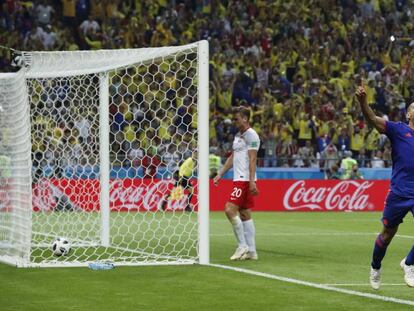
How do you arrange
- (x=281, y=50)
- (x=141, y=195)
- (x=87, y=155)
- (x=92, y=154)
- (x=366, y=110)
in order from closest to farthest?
(x=366, y=110) → (x=92, y=154) → (x=87, y=155) → (x=141, y=195) → (x=281, y=50)

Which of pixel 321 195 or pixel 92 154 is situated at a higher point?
pixel 92 154

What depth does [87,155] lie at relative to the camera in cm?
1997

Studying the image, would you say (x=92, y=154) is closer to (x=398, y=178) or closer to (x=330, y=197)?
(x=398, y=178)

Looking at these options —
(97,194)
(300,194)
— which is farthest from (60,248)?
(300,194)

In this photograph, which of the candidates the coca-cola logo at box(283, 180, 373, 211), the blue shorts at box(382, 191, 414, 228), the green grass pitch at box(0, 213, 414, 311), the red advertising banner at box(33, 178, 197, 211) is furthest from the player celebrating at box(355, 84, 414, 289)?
the coca-cola logo at box(283, 180, 373, 211)

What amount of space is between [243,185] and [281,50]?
23630mm

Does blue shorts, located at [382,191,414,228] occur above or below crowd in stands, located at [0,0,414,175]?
below

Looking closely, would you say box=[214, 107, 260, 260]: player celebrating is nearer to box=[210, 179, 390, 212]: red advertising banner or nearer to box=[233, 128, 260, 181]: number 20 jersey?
box=[233, 128, 260, 181]: number 20 jersey

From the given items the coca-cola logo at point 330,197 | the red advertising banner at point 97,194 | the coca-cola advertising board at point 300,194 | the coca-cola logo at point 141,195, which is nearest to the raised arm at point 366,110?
the red advertising banner at point 97,194

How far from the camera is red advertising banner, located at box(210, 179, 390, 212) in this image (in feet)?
107

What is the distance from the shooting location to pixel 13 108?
15.7 metres

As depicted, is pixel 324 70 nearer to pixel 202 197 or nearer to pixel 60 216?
pixel 60 216

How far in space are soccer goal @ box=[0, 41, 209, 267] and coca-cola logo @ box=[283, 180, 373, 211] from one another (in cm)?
661

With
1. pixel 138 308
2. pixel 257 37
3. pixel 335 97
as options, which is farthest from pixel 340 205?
pixel 138 308
